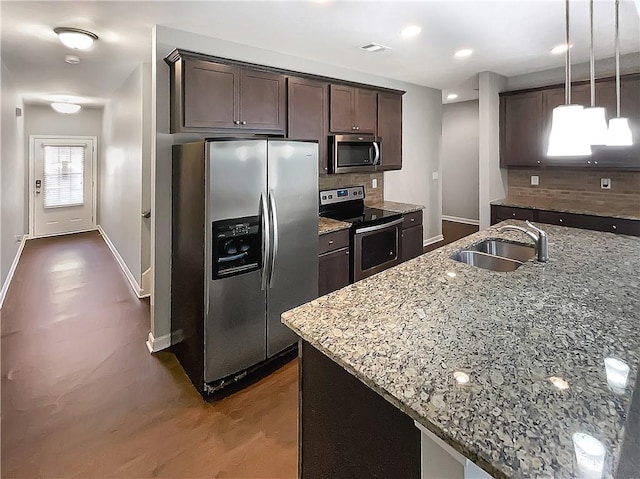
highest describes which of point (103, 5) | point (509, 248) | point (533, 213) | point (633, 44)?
point (633, 44)

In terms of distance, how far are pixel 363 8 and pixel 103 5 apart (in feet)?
5.81

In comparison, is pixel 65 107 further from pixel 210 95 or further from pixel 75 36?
pixel 210 95

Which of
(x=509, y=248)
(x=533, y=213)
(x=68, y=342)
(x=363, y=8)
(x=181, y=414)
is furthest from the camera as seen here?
(x=533, y=213)

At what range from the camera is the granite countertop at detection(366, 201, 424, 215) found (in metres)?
4.38

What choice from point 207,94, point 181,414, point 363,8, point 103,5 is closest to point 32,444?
point 181,414

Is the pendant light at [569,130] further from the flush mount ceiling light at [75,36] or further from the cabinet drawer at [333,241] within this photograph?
the flush mount ceiling light at [75,36]

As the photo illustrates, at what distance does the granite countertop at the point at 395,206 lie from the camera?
4378 mm

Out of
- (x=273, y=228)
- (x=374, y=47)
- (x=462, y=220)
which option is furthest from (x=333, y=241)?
(x=462, y=220)

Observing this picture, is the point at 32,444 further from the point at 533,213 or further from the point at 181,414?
the point at 533,213

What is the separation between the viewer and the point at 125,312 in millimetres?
3816

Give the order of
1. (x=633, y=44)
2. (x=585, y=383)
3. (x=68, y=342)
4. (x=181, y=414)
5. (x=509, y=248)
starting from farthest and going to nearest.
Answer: (x=633, y=44)
(x=68, y=342)
(x=509, y=248)
(x=181, y=414)
(x=585, y=383)

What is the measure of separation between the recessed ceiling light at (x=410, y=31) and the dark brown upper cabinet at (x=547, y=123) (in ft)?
7.47

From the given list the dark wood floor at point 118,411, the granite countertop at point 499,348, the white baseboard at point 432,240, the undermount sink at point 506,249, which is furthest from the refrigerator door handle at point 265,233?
the white baseboard at point 432,240

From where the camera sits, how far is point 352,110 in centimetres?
409
